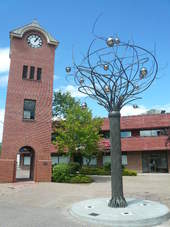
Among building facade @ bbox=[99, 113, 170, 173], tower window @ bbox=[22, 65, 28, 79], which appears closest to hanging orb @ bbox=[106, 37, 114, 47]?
tower window @ bbox=[22, 65, 28, 79]

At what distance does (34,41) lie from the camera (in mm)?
18531

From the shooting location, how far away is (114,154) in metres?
7.96

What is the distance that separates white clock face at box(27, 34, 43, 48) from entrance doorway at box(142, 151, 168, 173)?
62.6ft

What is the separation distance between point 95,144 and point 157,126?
11003mm

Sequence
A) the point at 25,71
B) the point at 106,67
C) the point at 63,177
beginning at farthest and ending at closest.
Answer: the point at 25,71 → the point at 63,177 → the point at 106,67

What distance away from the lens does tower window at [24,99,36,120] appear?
17.2m

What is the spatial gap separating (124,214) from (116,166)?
5.81 feet

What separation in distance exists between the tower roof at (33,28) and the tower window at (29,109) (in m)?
5.79

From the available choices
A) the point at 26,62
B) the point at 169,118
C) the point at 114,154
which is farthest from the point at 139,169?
the point at 114,154

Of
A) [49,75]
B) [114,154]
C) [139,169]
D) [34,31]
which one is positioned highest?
[34,31]

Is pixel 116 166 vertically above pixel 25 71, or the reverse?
pixel 25 71

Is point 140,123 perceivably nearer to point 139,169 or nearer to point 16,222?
point 139,169

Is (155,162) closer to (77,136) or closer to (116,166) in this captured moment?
Result: (77,136)

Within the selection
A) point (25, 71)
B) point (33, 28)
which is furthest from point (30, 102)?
point (33, 28)
